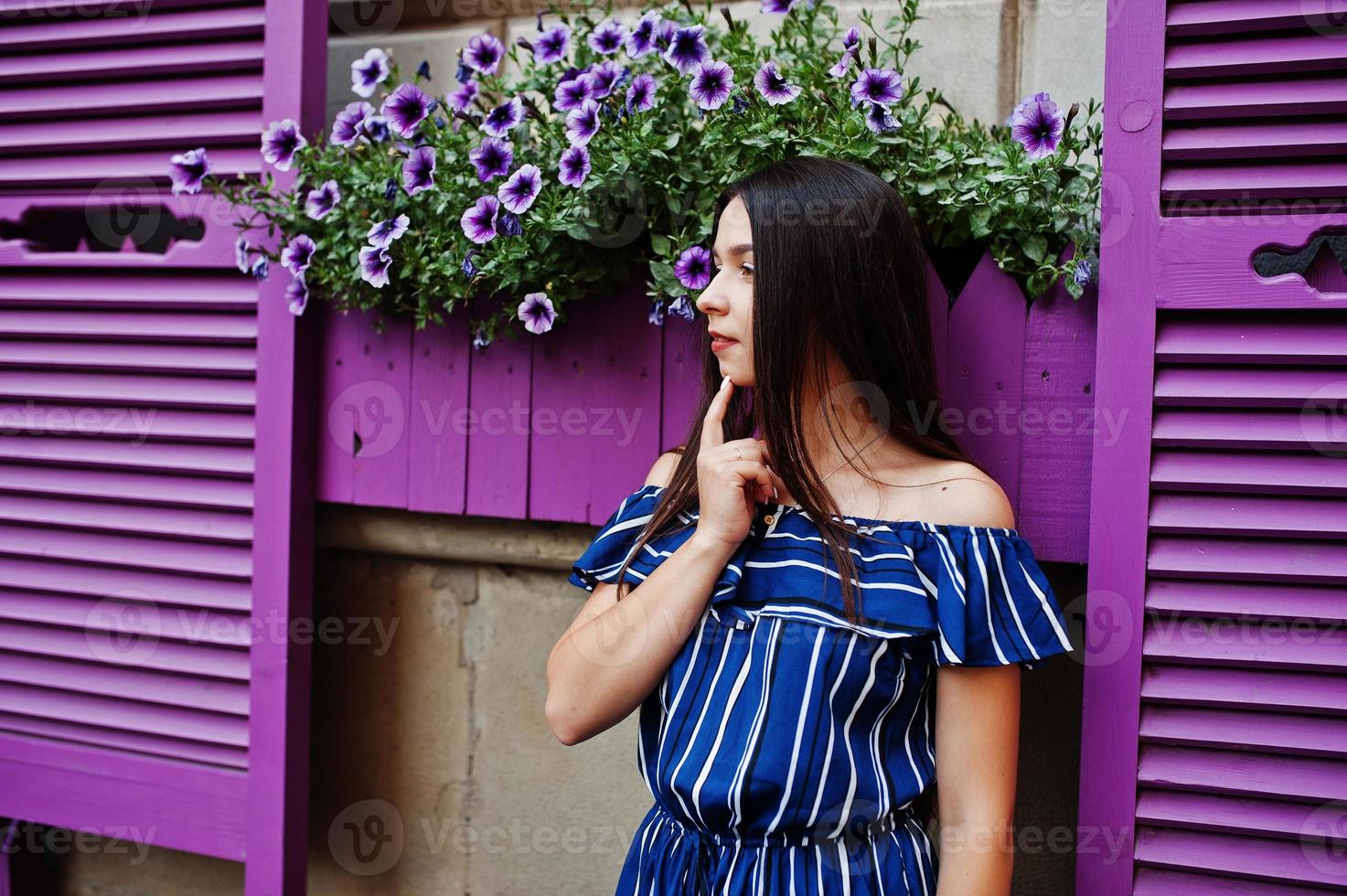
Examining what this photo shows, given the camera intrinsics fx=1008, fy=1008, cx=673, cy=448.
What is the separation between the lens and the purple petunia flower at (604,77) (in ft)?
5.73

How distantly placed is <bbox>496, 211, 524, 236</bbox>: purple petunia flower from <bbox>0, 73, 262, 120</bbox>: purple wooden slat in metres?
0.70

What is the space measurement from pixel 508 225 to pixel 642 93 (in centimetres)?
32

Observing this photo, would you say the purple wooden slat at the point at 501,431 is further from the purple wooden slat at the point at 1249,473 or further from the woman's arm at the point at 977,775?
the purple wooden slat at the point at 1249,473

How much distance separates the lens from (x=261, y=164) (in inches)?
81.4

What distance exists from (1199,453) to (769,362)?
67 cm

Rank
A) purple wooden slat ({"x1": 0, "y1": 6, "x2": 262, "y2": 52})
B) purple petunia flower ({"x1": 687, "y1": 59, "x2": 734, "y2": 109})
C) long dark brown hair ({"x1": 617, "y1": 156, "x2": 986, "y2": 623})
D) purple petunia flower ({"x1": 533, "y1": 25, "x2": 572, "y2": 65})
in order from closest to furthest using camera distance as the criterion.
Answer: long dark brown hair ({"x1": 617, "y1": 156, "x2": 986, "y2": 623}) → purple petunia flower ({"x1": 687, "y1": 59, "x2": 734, "y2": 109}) → purple petunia flower ({"x1": 533, "y1": 25, "x2": 572, "y2": 65}) → purple wooden slat ({"x1": 0, "y1": 6, "x2": 262, "y2": 52})

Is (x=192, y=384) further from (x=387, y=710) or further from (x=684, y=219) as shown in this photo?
(x=684, y=219)

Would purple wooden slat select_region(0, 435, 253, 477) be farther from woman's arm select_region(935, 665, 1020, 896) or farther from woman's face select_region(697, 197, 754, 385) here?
woman's arm select_region(935, 665, 1020, 896)

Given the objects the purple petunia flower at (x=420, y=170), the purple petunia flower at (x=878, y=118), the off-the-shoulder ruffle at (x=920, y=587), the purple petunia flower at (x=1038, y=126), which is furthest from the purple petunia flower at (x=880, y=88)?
the purple petunia flower at (x=420, y=170)

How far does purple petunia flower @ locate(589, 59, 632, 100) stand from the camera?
175cm

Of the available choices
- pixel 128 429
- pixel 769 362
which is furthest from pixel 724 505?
pixel 128 429

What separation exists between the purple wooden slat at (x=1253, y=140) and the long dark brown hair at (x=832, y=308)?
16.5 inches

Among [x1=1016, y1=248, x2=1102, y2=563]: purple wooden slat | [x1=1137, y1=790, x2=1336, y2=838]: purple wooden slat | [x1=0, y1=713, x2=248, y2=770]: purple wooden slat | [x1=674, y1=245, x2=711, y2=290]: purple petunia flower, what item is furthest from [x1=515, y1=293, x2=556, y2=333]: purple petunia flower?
[x1=1137, y1=790, x2=1336, y2=838]: purple wooden slat

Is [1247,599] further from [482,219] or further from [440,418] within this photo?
[440,418]
